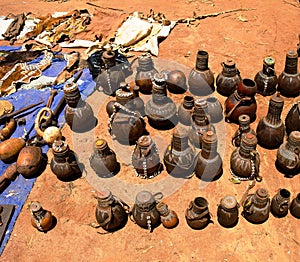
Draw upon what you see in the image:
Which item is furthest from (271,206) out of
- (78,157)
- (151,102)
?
(78,157)

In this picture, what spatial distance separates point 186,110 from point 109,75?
269 cm

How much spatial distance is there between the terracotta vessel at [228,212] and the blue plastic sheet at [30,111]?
4.19 meters

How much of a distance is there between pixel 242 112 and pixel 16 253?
19.4 ft

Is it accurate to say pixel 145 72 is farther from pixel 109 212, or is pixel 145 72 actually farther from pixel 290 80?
pixel 109 212

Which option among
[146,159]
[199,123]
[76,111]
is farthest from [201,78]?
[76,111]

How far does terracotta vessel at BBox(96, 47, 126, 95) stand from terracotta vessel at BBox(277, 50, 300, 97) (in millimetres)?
4514

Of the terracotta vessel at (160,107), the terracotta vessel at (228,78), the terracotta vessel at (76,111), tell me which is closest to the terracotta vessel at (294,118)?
the terracotta vessel at (228,78)

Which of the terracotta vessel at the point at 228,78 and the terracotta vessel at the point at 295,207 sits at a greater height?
the terracotta vessel at the point at 228,78

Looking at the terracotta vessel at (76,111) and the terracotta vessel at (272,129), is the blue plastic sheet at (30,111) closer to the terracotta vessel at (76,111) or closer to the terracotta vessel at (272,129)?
A: the terracotta vessel at (76,111)

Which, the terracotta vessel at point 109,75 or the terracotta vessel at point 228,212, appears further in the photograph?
the terracotta vessel at point 109,75

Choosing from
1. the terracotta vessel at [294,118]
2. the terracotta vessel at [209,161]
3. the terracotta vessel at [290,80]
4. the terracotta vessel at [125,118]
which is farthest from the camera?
the terracotta vessel at [290,80]

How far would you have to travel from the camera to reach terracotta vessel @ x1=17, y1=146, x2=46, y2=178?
297 inches

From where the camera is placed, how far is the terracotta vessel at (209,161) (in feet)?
21.9

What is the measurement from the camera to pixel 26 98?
1000cm
